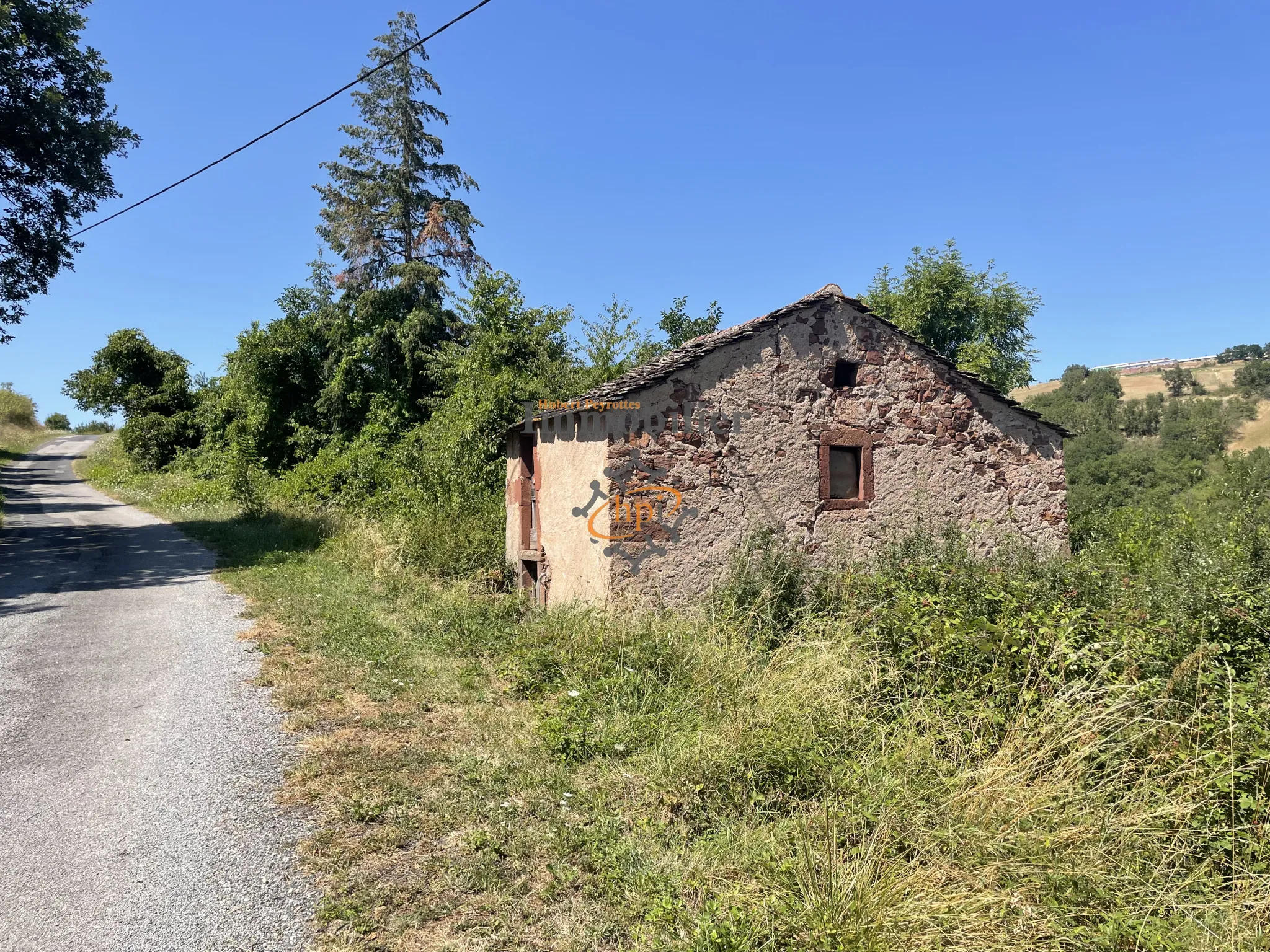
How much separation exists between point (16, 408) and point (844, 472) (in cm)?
5655

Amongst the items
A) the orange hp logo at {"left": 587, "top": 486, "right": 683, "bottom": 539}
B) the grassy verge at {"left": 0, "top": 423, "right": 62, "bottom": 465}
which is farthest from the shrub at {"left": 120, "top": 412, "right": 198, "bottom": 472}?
the orange hp logo at {"left": 587, "top": 486, "right": 683, "bottom": 539}

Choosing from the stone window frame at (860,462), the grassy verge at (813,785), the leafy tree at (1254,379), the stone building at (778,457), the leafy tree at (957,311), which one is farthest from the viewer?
the leafy tree at (1254,379)

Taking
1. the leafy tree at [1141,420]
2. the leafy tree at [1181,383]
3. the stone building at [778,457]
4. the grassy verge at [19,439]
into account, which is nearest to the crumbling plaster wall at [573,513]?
the stone building at [778,457]

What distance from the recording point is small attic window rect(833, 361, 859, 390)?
28.0 ft

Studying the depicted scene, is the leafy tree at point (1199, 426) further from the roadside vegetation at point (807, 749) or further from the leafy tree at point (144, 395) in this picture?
the leafy tree at point (144, 395)

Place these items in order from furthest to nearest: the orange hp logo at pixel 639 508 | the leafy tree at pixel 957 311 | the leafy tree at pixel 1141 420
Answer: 1. the leafy tree at pixel 1141 420
2. the leafy tree at pixel 957 311
3. the orange hp logo at pixel 639 508

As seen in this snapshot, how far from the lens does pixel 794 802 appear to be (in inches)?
141

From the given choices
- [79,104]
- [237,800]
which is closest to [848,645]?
[237,800]

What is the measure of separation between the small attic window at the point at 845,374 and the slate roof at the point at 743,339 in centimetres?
69

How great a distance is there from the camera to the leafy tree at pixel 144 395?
27406mm

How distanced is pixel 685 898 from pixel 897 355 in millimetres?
7561

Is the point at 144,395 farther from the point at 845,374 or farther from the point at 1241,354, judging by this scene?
the point at 1241,354

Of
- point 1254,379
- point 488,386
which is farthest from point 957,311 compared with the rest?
point 1254,379

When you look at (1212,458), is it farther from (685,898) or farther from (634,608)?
(685,898)
